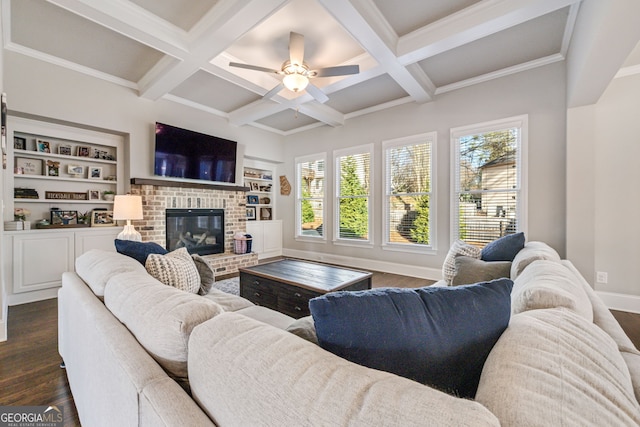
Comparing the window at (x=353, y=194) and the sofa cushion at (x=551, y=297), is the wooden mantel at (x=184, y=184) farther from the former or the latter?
the sofa cushion at (x=551, y=297)

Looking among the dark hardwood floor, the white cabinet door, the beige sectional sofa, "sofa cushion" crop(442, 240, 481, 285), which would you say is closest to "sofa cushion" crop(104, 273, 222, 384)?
the beige sectional sofa

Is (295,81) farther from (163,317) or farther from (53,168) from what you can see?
(53,168)

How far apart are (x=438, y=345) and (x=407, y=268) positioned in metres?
3.93

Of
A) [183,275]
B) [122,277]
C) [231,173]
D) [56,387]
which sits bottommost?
[56,387]

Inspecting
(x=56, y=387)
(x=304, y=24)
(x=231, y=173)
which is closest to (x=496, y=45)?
(x=304, y=24)

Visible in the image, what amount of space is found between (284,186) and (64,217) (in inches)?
146

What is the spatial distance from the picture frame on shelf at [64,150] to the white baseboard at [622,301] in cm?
686

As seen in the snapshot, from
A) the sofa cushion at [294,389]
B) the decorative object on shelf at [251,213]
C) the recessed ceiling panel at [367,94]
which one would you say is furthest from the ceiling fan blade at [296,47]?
the decorative object on shelf at [251,213]

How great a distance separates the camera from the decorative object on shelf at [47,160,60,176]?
3500 mm

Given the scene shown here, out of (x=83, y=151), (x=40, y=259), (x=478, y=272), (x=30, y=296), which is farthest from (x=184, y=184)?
(x=478, y=272)

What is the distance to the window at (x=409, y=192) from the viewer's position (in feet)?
13.8

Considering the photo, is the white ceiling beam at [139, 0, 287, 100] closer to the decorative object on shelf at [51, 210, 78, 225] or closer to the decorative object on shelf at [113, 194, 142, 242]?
the decorative object on shelf at [113, 194, 142, 242]

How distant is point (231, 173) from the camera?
500 cm

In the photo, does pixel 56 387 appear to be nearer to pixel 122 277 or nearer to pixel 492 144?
pixel 122 277
